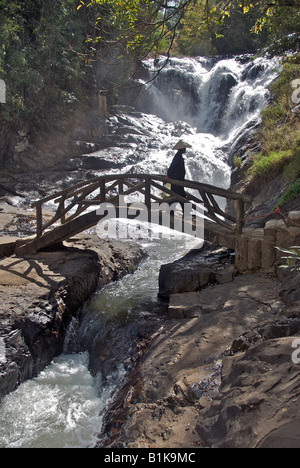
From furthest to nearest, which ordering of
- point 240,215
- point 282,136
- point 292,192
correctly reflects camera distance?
1. point 282,136
2. point 292,192
3. point 240,215

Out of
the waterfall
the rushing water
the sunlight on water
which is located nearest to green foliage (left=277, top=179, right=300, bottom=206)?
the rushing water

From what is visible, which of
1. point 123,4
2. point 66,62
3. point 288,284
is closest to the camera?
point 288,284

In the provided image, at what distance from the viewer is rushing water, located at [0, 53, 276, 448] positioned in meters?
4.35

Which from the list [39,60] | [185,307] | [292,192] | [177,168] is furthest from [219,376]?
[39,60]

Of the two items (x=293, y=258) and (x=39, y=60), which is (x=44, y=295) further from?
(x=39, y=60)

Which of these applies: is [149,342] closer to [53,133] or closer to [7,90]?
[7,90]

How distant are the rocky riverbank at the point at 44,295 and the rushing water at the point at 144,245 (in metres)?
0.22

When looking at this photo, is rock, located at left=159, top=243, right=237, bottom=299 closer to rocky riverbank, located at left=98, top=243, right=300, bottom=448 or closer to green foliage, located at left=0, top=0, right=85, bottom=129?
rocky riverbank, located at left=98, top=243, right=300, bottom=448

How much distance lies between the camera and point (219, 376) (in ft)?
11.4

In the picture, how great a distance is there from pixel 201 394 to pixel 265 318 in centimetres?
157

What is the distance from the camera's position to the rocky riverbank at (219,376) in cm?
261

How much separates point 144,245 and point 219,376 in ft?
24.3

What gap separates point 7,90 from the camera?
1494cm
